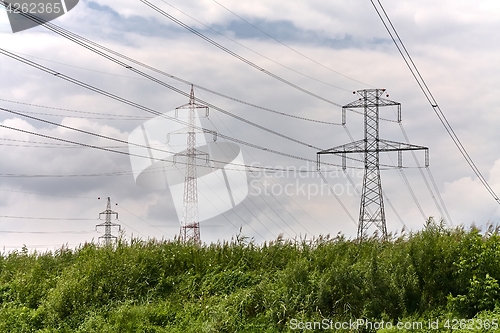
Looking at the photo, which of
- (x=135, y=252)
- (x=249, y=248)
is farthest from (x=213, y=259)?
(x=135, y=252)

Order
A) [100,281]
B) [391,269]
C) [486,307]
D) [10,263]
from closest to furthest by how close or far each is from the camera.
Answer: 1. [486,307]
2. [391,269]
3. [100,281]
4. [10,263]

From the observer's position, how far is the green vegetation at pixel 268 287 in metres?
13.4

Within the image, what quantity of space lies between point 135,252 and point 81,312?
260 centimetres

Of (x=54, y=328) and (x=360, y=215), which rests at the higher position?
(x=360, y=215)

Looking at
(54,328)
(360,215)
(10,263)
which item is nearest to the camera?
(54,328)

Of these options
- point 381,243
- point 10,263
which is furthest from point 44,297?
point 381,243

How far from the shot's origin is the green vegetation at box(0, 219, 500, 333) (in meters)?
13.4

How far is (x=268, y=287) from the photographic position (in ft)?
47.6

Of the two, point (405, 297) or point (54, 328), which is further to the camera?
point (54, 328)

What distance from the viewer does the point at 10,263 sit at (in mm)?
20625

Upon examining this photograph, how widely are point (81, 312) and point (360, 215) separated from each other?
17142 mm

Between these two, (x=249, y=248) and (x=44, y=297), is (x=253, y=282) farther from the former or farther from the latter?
(x=44, y=297)

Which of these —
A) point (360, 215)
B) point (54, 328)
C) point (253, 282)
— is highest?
point (360, 215)

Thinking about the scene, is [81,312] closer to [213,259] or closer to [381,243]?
[213,259]
